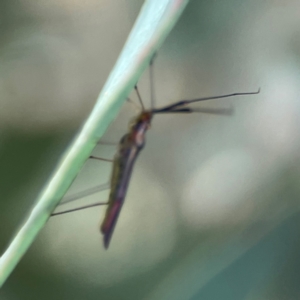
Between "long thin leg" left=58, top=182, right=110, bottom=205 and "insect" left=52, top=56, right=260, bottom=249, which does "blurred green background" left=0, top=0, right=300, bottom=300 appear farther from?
"insect" left=52, top=56, right=260, bottom=249

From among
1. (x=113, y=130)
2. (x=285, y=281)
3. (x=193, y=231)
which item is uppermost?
(x=113, y=130)

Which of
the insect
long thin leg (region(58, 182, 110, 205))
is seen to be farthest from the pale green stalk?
long thin leg (region(58, 182, 110, 205))

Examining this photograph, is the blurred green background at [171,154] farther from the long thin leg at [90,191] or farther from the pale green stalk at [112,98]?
the pale green stalk at [112,98]

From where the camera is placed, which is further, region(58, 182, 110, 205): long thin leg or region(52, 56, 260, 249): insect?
region(58, 182, 110, 205): long thin leg

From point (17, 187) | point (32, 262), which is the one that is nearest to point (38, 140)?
point (17, 187)

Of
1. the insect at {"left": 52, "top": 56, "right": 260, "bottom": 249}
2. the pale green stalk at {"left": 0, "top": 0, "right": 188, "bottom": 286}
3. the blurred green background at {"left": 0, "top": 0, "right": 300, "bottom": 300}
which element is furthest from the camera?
the blurred green background at {"left": 0, "top": 0, "right": 300, "bottom": 300}

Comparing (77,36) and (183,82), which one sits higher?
(77,36)

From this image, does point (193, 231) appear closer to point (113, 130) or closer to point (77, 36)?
point (113, 130)
